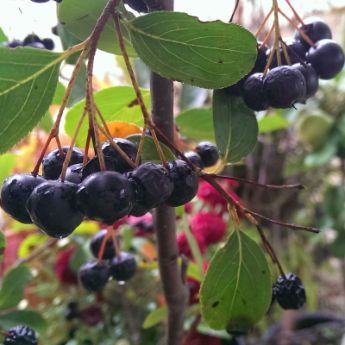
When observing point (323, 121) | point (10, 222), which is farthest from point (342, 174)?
point (10, 222)

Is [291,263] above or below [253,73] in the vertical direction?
below

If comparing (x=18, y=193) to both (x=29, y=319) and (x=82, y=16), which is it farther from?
(x=29, y=319)

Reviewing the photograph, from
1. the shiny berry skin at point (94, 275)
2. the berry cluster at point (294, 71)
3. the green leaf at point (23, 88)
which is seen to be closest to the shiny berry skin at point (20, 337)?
the shiny berry skin at point (94, 275)

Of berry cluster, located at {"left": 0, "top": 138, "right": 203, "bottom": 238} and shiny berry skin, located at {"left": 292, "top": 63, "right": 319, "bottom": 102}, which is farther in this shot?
shiny berry skin, located at {"left": 292, "top": 63, "right": 319, "bottom": 102}

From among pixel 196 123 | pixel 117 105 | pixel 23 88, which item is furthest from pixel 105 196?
pixel 196 123

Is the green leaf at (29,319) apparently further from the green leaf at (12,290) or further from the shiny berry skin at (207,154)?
the shiny berry skin at (207,154)

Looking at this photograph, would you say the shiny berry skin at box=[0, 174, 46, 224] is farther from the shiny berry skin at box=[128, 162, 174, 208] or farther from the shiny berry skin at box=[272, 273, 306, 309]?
the shiny berry skin at box=[272, 273, 306, 309]

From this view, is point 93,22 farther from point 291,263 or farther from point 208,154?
point 291,263

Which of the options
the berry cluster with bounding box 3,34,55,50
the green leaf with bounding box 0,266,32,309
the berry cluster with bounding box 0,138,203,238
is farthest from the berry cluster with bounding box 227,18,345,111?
the green leaf with bounding box 0,266,32,309
